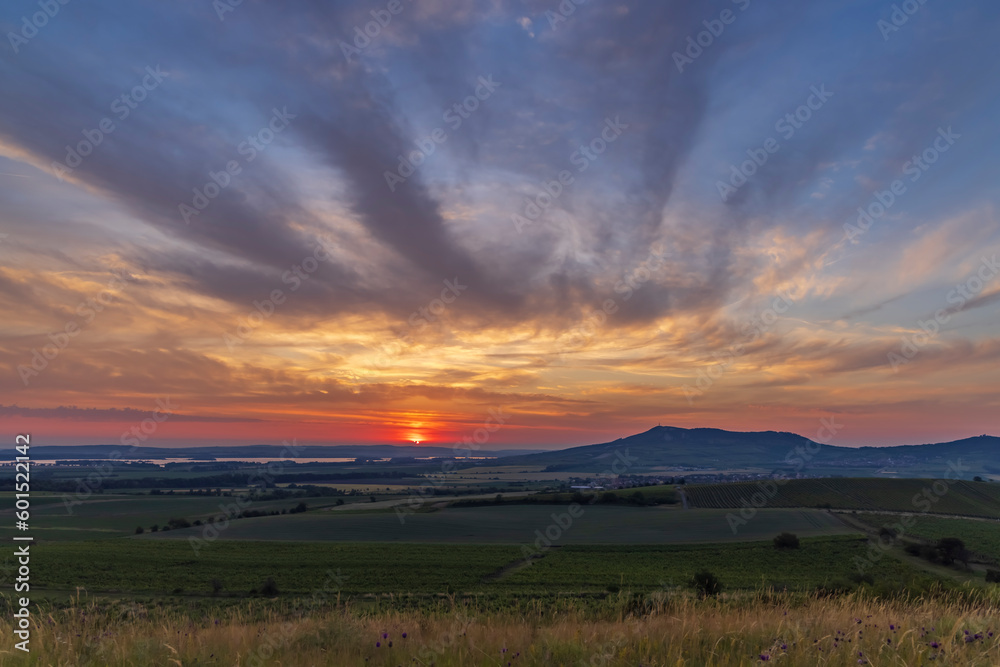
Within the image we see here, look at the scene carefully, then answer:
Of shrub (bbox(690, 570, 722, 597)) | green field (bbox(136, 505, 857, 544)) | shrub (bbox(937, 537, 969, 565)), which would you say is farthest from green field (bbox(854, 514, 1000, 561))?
shrub (bbox(690, 570, 722, 597))

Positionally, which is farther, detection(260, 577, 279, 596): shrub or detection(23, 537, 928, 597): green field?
detection(23, 537, 928, 597): green field

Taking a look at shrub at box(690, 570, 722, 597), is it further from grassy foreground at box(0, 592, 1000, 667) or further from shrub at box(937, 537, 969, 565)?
shrub at box(937, 537, 969, 565)

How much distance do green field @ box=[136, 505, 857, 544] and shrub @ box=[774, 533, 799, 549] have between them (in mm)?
6505

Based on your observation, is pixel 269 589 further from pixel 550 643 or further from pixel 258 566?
pixel 550 643

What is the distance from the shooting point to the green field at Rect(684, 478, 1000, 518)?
121125mm

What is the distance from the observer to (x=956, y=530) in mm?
87688

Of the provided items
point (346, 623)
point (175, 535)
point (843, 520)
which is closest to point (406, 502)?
point (175, 535)

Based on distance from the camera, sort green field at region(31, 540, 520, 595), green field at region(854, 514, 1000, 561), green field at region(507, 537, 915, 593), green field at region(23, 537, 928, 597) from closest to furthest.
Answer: green field at region(23, 537, 928, 597)
green field at region(507, 537, 915, 593)
green field at region(31, 540, 520, 595)
green field at region(854, 514, 1000, 561)

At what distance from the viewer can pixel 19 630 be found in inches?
229

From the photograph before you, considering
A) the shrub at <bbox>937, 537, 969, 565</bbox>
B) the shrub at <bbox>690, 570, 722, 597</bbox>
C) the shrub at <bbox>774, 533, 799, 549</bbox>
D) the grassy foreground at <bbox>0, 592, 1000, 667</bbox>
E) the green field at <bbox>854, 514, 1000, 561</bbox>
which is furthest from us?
the shrub at <bbox>774, 533, 799, 549</bbox>

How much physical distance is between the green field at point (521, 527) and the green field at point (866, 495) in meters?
16.4

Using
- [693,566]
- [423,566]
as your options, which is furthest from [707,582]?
[423,566]

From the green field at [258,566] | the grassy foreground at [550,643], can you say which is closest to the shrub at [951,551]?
the green field at [258,566]

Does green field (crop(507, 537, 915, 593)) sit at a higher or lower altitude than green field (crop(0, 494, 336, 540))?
higher
